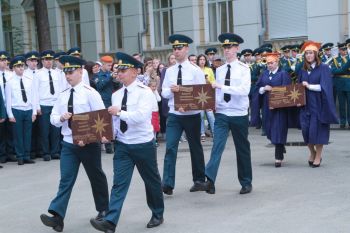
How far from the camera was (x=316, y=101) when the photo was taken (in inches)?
423

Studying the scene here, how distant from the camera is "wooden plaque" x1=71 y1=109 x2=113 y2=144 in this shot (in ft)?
23.7

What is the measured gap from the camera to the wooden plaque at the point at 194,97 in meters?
8.86

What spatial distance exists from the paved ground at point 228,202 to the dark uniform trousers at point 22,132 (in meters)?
1.17

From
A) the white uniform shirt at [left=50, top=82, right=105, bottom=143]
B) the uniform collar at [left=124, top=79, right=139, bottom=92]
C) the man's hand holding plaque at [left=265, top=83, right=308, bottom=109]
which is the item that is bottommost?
the man's hand holding plaque at [left=265, top=83, right=308, bottom=109]

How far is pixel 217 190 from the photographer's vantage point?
9.50m

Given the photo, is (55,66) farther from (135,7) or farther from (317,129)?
(135,7)

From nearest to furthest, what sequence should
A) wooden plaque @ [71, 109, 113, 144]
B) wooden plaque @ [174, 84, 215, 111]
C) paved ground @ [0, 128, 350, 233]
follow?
1. wooden plaque @ [71, 109, 113, 144]
2. paved ground @ [0, 128, 350, 233]
3. wooden plaque @ [174, 84, 215, 111]

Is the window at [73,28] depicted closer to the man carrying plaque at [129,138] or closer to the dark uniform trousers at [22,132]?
the dark uniform trousers at [22,132]

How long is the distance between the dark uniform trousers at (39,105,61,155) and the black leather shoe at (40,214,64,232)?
6.19 metres

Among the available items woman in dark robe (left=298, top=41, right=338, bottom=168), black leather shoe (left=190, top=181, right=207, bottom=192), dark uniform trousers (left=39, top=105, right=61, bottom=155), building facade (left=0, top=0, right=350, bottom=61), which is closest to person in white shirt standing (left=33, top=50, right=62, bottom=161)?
dark uniform trousers (left=39, top=105, right=61, bottom=155)

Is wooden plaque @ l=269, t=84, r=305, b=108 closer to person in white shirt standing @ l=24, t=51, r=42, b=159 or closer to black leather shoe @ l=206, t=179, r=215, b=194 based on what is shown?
black leather shoe @ l=206, t=179, r=215, b=194

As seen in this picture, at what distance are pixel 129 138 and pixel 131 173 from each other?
16.3 inches

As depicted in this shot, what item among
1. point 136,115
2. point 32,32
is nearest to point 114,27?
point 32,32

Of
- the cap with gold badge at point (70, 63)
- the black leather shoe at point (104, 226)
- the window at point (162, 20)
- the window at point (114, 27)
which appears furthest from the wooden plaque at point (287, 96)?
the window at point (114, 27)
